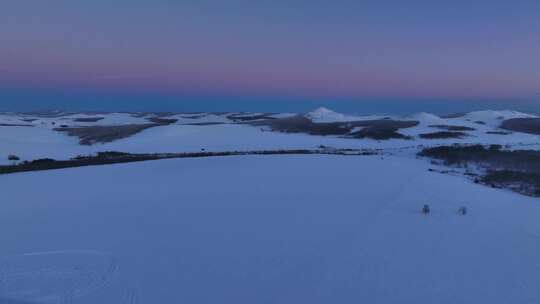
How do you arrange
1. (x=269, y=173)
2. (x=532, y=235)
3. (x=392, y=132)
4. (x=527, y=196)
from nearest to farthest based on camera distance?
1. (x=532, y=235)
2. (x=527, y=196)
3. (x=269, y=173)
4. (x=392, y=132)

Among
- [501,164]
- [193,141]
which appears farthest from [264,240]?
[193,141]

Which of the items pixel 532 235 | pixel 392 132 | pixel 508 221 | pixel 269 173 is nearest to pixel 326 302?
pixel 532 235

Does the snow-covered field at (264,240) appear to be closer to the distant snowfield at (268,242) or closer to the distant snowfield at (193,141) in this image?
the distant snowfield at (268,242)

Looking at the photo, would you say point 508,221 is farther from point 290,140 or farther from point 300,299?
point 290,140

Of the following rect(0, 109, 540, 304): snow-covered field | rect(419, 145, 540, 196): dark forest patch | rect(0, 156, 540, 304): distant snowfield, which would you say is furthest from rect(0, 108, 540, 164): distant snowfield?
rect(0, 156, 540, 304): distant snowfield

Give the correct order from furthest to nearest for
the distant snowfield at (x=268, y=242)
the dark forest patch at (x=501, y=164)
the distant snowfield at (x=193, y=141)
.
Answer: the distant snowfield at (x=193, y=141) < the dark forest patch at (x=501, y=164) < the distant snowfield at (x=268, y=242)

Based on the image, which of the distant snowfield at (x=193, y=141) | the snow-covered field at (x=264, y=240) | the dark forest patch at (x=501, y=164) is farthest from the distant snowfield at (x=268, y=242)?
the distant snowfield at (x=193, y=141)

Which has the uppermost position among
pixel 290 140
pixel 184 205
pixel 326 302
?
pixel 290 140
